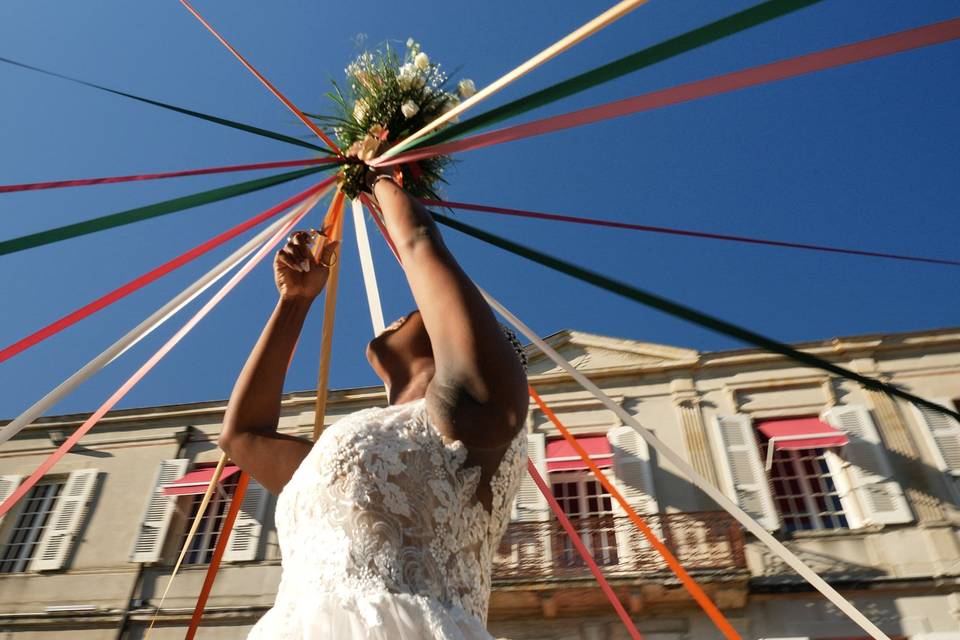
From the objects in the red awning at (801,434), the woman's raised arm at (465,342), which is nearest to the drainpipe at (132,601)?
the red awning at (801,434)

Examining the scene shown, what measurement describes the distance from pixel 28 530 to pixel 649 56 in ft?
48.5

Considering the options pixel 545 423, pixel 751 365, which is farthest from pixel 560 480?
pixel 751 365

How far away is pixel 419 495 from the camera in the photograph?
4.09ft

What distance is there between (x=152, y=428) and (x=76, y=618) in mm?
3649

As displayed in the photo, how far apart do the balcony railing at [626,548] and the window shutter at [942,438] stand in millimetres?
3385

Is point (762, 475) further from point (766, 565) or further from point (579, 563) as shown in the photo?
point (579, 563)

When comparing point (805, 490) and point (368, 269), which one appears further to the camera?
point (805, 490)

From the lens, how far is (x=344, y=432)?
4.37ft

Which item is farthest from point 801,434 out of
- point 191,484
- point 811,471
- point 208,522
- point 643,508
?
point 208,522

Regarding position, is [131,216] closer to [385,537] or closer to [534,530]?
[385,537]

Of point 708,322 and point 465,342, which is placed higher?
point 708,322

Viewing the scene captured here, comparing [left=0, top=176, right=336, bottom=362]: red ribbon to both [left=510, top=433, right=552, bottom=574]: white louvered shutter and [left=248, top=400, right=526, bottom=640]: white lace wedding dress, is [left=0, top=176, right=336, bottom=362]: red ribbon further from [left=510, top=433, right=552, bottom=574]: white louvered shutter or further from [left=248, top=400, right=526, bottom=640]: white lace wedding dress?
[left=510, top=433, right=552, bottom=574]: white louvered shutter

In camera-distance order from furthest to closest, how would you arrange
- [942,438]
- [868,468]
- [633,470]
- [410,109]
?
1. [633,470]
2. [942,438]
3. [868,468]
4. [410,109]

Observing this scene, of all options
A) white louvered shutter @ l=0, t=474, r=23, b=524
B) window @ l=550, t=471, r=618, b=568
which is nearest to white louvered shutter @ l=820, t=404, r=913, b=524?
window @ l=550, t=471, r=618, b=568
